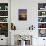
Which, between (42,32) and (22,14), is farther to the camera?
(42,32)

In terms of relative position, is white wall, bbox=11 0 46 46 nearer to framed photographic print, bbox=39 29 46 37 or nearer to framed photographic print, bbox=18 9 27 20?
framed photographic print, bbox=18 9 27 20

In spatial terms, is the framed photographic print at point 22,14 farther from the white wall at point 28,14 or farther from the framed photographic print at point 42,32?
the framed photographic print at point 42,32

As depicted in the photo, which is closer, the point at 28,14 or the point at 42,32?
the point at 28,14

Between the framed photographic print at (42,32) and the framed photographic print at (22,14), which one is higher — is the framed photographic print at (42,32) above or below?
below

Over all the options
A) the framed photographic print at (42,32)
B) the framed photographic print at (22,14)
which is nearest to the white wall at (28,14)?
the framed photographic print at (22,14)

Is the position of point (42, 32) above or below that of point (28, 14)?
below

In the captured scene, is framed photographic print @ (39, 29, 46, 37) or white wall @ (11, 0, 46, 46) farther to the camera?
framed photographic print @ (39, 29, 46, 37)

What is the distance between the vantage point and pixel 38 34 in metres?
6.94

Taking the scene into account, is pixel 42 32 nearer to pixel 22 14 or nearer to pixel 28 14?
pixel 28 14

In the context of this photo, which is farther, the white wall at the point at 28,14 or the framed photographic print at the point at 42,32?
the framed photographic print at the point at 42,32

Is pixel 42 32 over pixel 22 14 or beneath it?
beneath

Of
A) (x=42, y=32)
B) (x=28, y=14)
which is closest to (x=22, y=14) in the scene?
(x=28, y=14)

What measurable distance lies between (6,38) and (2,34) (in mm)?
328

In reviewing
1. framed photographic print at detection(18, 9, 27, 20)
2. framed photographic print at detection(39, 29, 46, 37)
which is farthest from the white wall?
framed photographic print at detection(39, 29, 46, 37)
